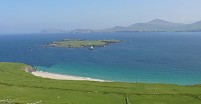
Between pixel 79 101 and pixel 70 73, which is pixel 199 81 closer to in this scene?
pixel 70 73

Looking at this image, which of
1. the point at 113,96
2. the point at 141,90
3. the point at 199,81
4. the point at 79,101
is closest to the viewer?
the point at 79,101

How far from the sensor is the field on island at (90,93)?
65750mm

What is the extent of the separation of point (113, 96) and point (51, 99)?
13459 mm

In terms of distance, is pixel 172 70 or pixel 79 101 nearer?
pixel 79 101

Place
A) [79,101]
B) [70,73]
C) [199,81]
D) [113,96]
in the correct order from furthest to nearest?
[70,73] → [199,81] → [113,96] → [79,101]

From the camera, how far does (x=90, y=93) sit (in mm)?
73625

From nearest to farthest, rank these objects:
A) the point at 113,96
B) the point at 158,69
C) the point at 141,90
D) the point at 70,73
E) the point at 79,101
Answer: the point at 79,101, the point at 113,96, the point at 141,90, the point at 70,73, the point at 158,69

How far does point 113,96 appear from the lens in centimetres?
7094

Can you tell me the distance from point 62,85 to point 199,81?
49067 mm

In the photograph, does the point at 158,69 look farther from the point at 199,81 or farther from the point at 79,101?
the point at 79,101

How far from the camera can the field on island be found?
65750 mm

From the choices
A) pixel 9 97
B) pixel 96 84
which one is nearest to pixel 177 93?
pixel 96 84

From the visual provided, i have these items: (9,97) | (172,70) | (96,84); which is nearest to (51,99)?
(9,97)

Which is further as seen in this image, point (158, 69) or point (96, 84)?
point (158, 69)
